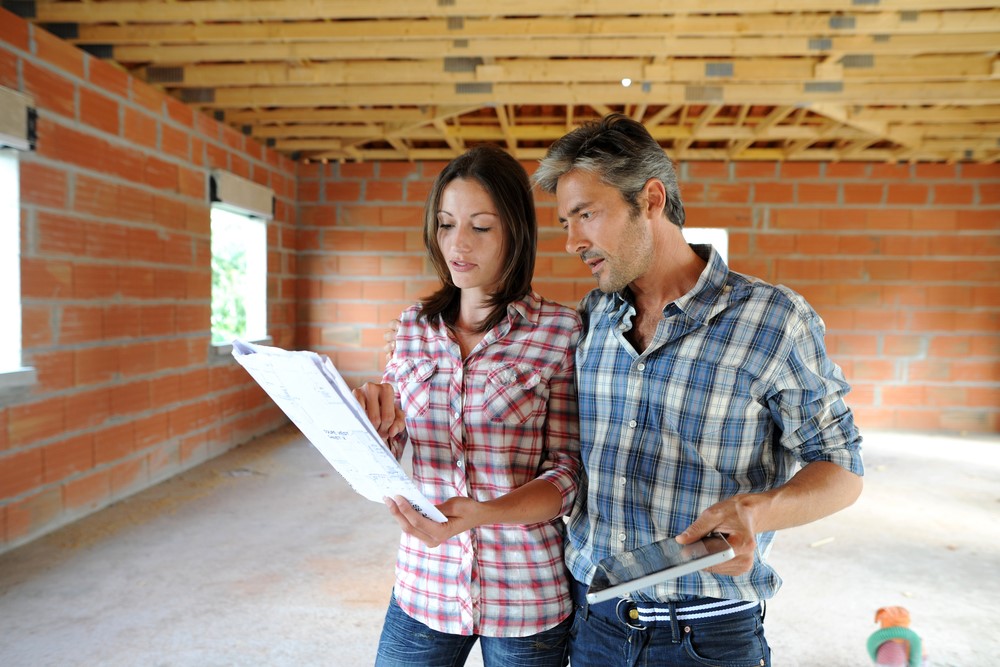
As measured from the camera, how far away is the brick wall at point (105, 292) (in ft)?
11.1

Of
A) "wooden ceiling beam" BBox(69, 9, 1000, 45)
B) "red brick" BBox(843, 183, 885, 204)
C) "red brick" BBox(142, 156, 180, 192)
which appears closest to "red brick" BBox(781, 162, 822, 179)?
"red brick" BBox(843, 183, 885, 204)

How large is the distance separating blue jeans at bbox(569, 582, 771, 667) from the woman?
0.33 feet

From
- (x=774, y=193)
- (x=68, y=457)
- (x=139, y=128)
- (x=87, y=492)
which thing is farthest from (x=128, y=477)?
(x=774, y=193)

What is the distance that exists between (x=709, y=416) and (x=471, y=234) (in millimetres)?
517

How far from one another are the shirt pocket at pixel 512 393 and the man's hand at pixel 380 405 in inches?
6.3

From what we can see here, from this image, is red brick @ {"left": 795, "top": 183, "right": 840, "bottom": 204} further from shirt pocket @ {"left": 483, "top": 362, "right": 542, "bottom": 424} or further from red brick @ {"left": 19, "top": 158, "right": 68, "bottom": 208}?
shirt pocket @ {"left": 483, "top": 362, "right": 542, "bottom": 424}

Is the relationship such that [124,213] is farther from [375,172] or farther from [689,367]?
[689,367]

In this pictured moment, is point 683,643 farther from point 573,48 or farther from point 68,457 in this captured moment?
point 68,457

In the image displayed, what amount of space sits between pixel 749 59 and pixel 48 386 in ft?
13.6

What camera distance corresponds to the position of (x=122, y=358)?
4.12m

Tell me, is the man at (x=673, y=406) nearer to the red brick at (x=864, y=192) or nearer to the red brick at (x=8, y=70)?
the red brick at (x=8, y=70)

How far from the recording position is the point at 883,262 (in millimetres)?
6637

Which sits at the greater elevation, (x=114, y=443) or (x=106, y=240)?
(x=106, y=240)

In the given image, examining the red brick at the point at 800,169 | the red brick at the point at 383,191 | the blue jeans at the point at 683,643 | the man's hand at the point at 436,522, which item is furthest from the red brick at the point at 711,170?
the man's hand at the point at 436,522
